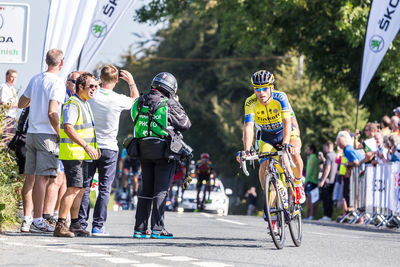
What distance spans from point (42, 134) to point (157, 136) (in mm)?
1473

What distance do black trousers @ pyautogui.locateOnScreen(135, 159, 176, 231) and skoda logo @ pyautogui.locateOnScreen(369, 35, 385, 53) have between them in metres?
11.4

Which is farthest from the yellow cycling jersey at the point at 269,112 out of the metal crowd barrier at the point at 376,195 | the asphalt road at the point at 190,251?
the metal crowd barrier at the point at 376,195

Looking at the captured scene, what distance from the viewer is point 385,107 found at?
27.0m

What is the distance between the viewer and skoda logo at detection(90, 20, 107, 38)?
14.2m

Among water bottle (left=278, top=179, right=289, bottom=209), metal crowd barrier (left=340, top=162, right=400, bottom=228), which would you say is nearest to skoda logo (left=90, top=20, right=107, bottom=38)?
water bottle (left=278, top=179, right=289, bottom=209)

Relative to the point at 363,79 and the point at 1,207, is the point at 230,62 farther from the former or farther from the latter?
the point at 1,207

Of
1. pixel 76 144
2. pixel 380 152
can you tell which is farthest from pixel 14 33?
pixel 380 152

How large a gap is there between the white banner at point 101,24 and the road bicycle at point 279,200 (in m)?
4.78

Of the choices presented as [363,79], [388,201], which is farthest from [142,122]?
[363,79]

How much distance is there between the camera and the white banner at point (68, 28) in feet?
42.5

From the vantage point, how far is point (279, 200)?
9.81 meters

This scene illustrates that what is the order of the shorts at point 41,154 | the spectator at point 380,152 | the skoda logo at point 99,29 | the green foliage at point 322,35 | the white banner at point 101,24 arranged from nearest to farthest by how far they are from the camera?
the shorts at point 41,154 → the white banner at point 101,24 → the skoda logo at point 99,29 → the spectator at point 380,152 → the green foliage at point 322,35

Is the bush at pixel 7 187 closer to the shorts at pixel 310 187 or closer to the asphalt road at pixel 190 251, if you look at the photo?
the asphalt road at pixel 190 251

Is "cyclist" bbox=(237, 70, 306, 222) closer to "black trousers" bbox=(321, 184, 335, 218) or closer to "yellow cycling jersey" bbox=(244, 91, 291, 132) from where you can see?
"yellow cycling jersey" bbox=(244, 91, 291, 132)
